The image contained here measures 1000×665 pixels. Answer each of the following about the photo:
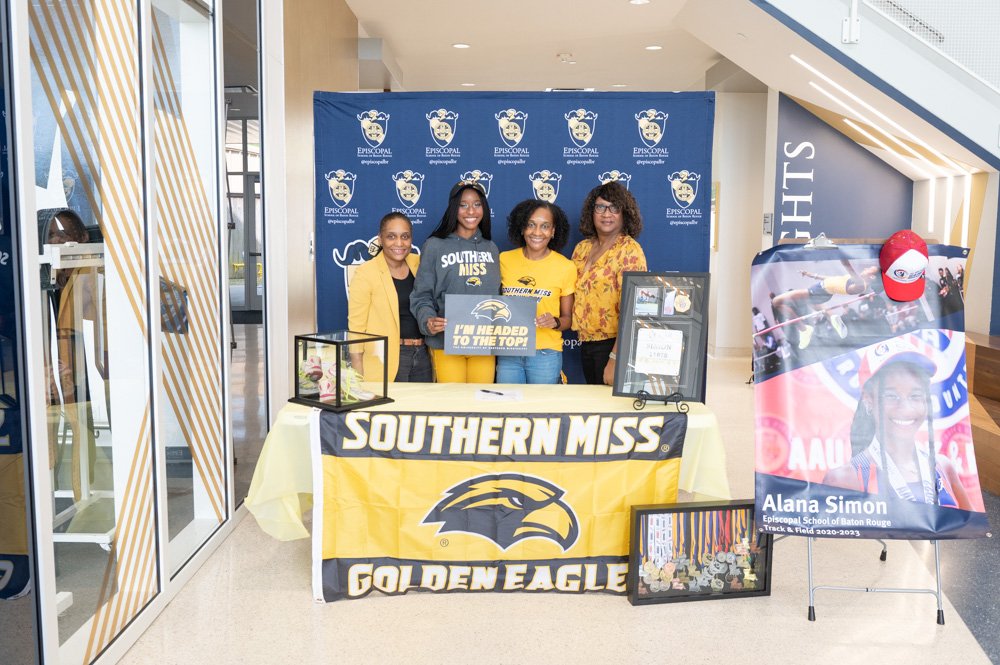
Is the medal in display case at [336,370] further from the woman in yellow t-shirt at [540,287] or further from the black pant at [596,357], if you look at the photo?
the black pant at [596,357]

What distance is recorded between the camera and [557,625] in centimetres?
298

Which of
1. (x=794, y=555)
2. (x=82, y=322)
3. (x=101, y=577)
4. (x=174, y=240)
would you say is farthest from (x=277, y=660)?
(x=794, y=555)

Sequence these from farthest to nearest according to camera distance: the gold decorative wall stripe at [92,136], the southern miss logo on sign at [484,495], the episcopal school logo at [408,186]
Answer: the episcopal school logo at [408,186], the southern miss logo on sign at [484,495], the gold decorative wall stripe at [92,136]

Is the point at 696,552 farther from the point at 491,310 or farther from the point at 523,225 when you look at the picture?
the point at 523,225

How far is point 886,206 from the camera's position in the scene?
27.6ft

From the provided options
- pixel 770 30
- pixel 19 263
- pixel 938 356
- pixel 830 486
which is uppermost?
pixel 770 30

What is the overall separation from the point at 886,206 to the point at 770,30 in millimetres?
2957

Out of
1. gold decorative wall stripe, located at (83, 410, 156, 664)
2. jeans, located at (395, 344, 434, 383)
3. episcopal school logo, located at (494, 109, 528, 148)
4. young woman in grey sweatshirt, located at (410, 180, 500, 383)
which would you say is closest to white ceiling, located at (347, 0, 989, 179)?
episcopal school logo, located at (494, 109, 528, 148)

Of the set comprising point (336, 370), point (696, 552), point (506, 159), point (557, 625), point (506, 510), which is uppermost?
point (506, 159)

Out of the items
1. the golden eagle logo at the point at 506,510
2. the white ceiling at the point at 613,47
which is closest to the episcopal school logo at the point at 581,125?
the golden eagle logo at the point at 506,510

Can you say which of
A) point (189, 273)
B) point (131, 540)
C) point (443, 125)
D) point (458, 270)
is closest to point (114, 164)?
point (189, 273)

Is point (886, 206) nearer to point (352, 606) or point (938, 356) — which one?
point (938, 356)

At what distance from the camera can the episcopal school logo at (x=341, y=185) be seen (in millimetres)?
4629

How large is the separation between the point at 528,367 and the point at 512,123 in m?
1.43
